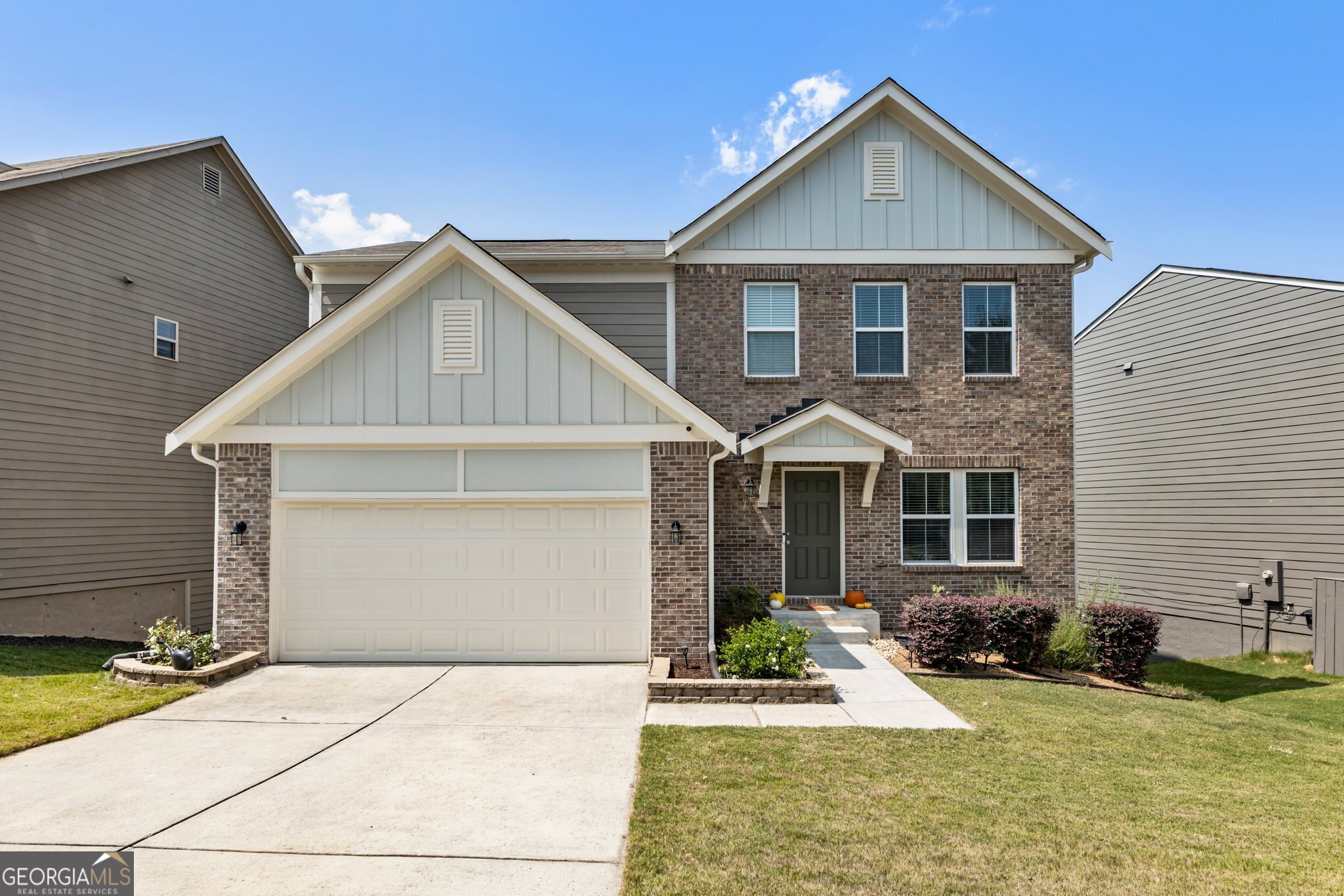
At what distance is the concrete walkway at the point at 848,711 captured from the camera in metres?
7.55

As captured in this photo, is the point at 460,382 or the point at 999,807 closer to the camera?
the point at 999,807

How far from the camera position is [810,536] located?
1268 centimetres

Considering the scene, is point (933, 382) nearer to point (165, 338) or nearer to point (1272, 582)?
point (1272, 582)

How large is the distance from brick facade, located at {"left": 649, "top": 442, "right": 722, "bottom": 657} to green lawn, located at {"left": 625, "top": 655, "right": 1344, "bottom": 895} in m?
2.30

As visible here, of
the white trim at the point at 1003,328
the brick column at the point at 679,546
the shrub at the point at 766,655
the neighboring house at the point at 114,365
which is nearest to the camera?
the shrub at the point at 766,655

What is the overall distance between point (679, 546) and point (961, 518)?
590cm

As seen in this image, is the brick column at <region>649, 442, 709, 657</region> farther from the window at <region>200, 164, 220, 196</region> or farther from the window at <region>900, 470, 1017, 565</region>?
the window at <region>200, 164, 220, 196</region>

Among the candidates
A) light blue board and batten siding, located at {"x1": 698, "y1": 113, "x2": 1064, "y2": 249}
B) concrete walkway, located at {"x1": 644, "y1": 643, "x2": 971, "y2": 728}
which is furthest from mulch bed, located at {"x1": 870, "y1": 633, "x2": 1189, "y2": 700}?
light blue board and batten siding, located at {"x1": 698, "y1": 113, "x2": 1064, "y2": 249}

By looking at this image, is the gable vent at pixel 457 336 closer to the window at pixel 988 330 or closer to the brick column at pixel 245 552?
the brick column at pixel 245 552

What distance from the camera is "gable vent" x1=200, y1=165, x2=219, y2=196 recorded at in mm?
16266

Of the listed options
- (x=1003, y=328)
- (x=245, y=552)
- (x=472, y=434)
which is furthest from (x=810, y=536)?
(x=245, y=552)

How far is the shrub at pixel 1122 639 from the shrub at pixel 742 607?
15.1 ft

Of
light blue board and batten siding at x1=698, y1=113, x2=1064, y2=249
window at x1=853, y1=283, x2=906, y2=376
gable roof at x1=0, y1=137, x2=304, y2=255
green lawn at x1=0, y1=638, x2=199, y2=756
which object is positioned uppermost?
gable roof at x1=0, y1=137, x2=304, y2=255

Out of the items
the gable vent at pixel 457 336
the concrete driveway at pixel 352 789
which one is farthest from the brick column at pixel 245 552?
the gable vent at pixel 457 336
